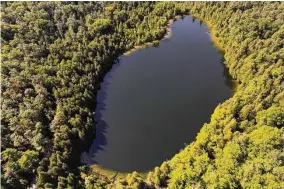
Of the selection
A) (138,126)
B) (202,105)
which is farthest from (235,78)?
(138,126)

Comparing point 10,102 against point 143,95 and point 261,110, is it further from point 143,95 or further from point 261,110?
point 261,110

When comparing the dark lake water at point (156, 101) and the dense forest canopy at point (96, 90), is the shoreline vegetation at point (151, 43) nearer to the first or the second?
the dark lake water at point (156, 101)

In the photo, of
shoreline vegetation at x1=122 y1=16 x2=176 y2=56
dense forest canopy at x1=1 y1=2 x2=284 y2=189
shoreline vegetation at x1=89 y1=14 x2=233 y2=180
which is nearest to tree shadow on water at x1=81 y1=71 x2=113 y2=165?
dense forest canopy at x1=1 y1=2 x2=284 y2=189

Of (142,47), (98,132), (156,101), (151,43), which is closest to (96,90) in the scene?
(98,132)

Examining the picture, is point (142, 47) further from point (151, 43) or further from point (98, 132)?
point (98, 132)

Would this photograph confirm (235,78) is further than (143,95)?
Yes

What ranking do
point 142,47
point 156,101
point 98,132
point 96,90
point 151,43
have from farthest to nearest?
point 151,43
point 142,47
point 96,90
point 156,101
point 98,132

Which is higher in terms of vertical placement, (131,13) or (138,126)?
(131,13)
